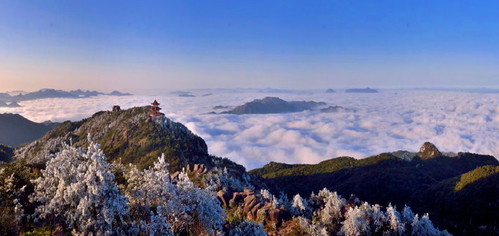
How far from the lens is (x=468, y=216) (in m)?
97.6

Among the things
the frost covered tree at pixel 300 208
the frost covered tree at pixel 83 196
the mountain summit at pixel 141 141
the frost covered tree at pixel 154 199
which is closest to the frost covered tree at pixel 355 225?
the frost covered tree at pixel 300 208

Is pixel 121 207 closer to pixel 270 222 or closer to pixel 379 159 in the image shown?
pixel 270 222

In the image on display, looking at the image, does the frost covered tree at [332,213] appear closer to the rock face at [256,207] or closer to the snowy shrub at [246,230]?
the rock face at [256,207]

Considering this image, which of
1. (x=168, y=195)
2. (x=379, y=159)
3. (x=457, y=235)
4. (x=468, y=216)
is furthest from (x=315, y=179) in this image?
(x=168, y=195)

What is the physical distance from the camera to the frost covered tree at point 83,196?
14117 millimetres

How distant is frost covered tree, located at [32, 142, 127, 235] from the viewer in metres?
14.1

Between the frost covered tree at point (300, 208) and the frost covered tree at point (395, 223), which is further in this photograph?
the frost covered tree at point (300, 208)

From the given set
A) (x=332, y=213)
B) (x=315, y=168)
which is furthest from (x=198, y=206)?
(x=315, y=168)

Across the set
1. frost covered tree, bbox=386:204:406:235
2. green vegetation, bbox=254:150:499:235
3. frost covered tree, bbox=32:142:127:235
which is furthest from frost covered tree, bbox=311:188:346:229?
green vegetation, bbox=254:150:499:235

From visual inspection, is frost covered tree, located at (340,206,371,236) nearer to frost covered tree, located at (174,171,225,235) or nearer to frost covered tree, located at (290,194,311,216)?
frost covered tree, located at (290,194,311,216)

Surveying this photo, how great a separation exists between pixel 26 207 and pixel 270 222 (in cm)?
3449

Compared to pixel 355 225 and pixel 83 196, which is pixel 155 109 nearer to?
pixel 355 225

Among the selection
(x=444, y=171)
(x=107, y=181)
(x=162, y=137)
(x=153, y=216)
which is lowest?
(x=444, y=171)

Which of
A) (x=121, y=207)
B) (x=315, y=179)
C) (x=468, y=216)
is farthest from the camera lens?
(x=315, y=179)
